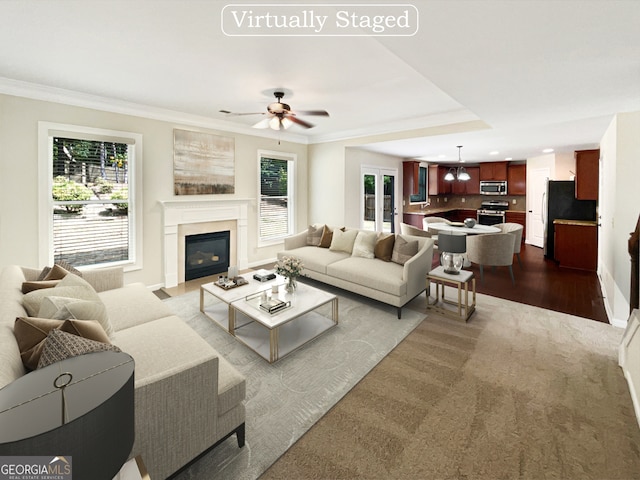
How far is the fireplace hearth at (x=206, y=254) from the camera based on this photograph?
5.07 metres

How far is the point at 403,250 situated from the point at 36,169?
4.65m

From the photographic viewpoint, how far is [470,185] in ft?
31.7

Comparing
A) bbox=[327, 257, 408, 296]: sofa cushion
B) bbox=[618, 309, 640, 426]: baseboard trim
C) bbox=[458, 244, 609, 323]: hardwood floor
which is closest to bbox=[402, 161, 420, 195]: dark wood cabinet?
bbox=[458, 244, 609, 323]: hardwood floor

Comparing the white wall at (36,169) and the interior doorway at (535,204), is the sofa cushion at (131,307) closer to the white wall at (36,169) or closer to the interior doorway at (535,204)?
the white wall at (36,169)

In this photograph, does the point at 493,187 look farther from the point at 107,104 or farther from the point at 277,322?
the point at 107,104

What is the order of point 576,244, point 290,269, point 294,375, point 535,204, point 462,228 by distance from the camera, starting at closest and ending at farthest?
point 294,375, point 290,269, point 576,244, point 462,228, point 535,204

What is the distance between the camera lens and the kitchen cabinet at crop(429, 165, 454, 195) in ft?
29.8

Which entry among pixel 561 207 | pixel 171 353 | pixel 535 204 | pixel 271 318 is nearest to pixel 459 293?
pixel 271 318

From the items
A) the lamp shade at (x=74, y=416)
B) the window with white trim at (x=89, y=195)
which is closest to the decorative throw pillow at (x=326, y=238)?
the window with white trim at (x=89, y=195)

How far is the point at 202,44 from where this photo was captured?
8.30 feet

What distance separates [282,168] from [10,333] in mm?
5313

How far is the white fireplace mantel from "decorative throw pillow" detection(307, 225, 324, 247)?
132cm

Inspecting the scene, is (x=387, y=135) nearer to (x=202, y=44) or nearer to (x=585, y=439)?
(x=202, y=44)

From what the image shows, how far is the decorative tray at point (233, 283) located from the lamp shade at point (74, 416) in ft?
8.77
